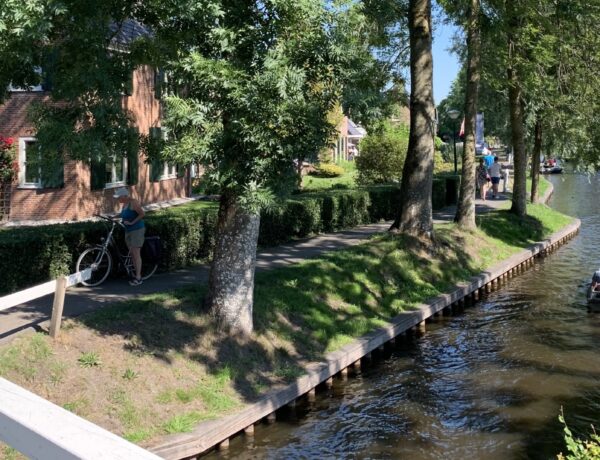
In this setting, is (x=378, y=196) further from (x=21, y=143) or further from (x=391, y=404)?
(x=391, y=404)

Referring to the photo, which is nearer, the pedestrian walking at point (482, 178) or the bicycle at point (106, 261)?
the bicycle at point (106, 261)

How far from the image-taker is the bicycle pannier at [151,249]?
453 inches

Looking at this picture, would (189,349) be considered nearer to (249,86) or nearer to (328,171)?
(249,86)

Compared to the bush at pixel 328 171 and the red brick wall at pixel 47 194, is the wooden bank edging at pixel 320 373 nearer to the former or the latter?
the red brick wall at pixel 47 194

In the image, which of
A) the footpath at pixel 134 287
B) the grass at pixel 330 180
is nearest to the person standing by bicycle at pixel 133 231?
the footpath at pixel 134 287

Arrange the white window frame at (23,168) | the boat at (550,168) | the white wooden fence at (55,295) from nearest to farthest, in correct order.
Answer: the white wooden fence at (55,295) < the white window frame at (23,168) < the boat at (550,168)

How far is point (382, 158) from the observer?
1211 inches

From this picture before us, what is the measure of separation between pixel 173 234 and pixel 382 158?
63.9 ft

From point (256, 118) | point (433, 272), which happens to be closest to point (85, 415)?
point (256, 118)

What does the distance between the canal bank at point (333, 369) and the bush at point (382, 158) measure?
13.7 m

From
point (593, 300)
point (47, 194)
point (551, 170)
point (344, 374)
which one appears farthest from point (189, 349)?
point (551, 170)

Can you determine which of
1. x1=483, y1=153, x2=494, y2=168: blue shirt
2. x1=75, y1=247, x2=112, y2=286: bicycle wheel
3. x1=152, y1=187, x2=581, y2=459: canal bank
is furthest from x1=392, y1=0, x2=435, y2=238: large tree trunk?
x1=483, y1=153, x2=494, y2=168: blue shirt

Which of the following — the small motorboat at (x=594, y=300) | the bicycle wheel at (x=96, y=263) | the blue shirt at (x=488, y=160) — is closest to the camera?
the bicycle wheel at (x=96, y=263)

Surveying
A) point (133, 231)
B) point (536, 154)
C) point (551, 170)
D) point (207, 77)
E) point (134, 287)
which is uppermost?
point (551, 170)
